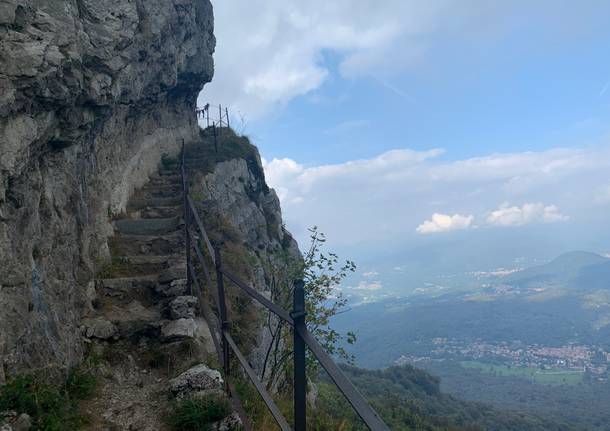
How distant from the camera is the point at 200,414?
180 inches

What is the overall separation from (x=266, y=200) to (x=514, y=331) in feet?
623

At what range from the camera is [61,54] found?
551 cm

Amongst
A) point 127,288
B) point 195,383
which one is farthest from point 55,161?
point 195,383

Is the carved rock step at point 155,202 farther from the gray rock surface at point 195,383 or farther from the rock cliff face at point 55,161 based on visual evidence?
the gray rock surface at point 195,383

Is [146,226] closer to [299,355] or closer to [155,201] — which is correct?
[155,201]

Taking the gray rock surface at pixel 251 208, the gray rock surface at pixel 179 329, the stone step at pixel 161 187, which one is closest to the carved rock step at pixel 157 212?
the gray rock surface at pixel 251 208

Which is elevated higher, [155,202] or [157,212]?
[155,202]

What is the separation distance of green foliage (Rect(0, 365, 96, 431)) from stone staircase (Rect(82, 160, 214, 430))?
296 mm

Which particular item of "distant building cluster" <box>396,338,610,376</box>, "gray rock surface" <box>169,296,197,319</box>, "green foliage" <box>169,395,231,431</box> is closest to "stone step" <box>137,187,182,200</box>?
"gray rock surface" <box>169,296,197,319</box>

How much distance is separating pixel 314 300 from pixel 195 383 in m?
3.96

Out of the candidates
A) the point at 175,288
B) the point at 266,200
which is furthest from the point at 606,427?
the point at 175,288

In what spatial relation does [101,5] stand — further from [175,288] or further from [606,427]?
[606,427]

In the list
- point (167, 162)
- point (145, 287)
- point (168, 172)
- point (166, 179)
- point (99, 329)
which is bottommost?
point (99, 329)

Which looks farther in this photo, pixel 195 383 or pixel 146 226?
pixel 146 226
